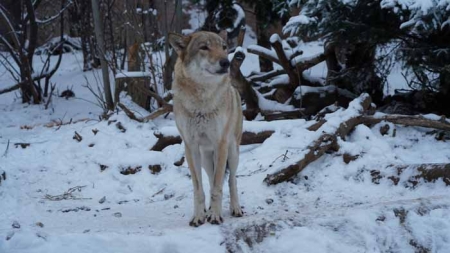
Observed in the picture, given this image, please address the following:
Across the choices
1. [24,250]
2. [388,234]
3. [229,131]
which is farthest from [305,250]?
[24,250]

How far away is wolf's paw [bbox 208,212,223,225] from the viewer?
13.2 ft

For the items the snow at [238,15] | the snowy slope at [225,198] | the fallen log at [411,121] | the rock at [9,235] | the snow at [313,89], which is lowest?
the snowy slope at [225,198]

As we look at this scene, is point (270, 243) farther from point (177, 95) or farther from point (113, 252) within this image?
point (177, 95)

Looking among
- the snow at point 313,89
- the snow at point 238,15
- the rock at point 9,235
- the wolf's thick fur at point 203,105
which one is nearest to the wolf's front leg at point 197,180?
the wolf's thick fur at point 203,105

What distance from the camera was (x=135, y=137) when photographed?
7398 mm

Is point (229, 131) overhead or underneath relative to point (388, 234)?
overhead

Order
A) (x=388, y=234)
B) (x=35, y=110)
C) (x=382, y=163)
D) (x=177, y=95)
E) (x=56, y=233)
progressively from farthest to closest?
(x=35, y=110) → (x=382, y=163) → (x=177, y=95) → (x=388, y=234) → (x=56, y=233)

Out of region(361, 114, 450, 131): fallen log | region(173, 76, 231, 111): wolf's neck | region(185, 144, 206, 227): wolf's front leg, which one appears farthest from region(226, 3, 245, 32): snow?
region(185, 144, 206, 227): wolf's front leg

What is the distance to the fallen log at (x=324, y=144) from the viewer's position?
5.20 m

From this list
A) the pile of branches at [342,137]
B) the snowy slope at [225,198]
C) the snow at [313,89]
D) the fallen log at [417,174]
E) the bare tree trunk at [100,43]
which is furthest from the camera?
the bare tree trunk at [100,43]

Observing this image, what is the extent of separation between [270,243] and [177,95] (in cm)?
154

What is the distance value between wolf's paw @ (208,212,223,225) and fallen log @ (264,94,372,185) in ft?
4.04

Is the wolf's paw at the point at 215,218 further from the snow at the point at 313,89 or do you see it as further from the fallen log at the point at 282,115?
the snow at the point at 313,89

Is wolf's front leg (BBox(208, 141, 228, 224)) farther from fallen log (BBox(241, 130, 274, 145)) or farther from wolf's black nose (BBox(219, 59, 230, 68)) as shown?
fallen log (BBox(241, 130, 274, 145))
